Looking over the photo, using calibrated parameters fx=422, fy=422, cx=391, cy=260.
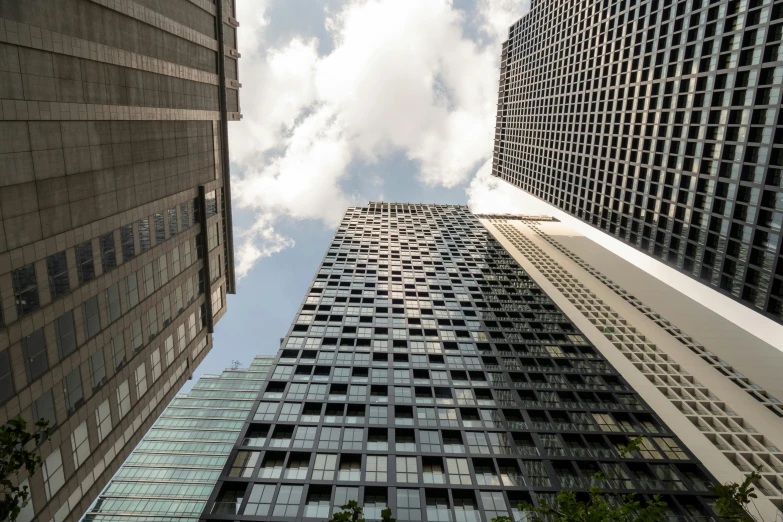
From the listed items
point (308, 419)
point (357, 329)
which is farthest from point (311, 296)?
point (308, 419)

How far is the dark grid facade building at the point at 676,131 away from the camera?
144ft

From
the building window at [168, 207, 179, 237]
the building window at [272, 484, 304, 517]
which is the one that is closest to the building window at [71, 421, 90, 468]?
the building window at [272, 484, 304, 517]

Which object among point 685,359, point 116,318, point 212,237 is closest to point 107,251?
point 116,318

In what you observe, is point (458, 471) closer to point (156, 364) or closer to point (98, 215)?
point (156, 364)

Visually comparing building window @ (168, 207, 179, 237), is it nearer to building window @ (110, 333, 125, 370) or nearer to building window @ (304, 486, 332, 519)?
building window @ (110, 333, 125, 370)

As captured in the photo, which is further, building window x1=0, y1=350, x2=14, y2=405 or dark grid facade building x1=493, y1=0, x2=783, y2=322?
dark grid facade building x1=493, y1=0, x2=783, y2=322

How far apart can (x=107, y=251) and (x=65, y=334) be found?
258 inches

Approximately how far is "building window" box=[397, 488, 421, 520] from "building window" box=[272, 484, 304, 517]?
28.5 ft

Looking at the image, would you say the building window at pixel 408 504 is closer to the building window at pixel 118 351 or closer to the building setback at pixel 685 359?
the building setback at pixel 685 359

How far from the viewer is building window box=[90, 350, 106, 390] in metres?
30.1

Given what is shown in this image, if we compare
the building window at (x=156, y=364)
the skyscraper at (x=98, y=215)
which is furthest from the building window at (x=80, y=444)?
the building window at (x=156, y=364)

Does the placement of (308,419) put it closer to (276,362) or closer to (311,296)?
(276,362)

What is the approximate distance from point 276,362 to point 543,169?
244 feet

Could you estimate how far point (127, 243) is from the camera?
33312mm
